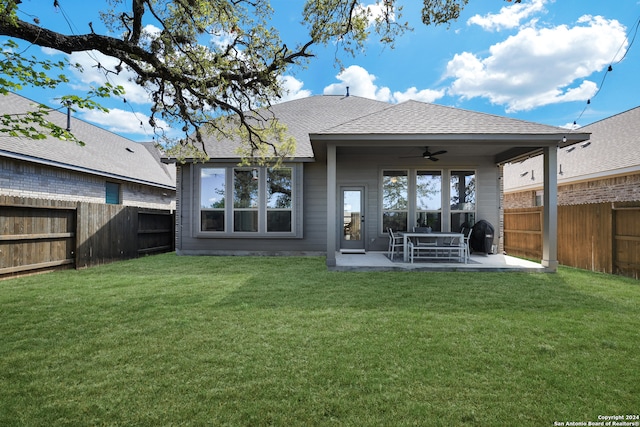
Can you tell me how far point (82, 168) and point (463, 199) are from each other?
12.7 m

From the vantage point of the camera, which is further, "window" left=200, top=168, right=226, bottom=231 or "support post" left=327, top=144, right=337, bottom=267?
"window" left=200, top=168, right=226, bottom=231

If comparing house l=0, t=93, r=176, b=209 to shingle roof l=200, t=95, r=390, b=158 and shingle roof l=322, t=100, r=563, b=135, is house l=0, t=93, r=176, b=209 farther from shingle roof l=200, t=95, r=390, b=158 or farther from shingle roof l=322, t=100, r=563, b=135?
shingle roof l=322, t=100, r=563, b=135

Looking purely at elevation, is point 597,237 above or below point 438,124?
below

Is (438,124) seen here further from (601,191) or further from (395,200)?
(601,191)

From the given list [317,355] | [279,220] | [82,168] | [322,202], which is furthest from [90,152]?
[317,355]

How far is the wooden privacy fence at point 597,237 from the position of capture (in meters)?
6.42

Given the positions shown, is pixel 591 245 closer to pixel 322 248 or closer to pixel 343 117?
pixel 322 248

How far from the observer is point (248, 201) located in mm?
9297

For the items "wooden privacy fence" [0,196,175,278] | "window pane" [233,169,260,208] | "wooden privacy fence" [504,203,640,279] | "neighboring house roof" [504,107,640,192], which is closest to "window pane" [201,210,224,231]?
"window pane" [233,169,260,208]

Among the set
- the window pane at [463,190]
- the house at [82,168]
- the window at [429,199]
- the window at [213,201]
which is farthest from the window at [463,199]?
the house at [82,168]

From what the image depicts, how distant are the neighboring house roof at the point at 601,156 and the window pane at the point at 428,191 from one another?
5772 millimetres

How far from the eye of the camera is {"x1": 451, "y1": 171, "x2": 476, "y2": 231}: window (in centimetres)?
930

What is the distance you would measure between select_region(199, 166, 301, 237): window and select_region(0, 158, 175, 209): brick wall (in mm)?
5045

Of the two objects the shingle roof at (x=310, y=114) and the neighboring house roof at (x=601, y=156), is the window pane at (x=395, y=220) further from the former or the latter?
the neighboring house roof at (x=601, y=156)
